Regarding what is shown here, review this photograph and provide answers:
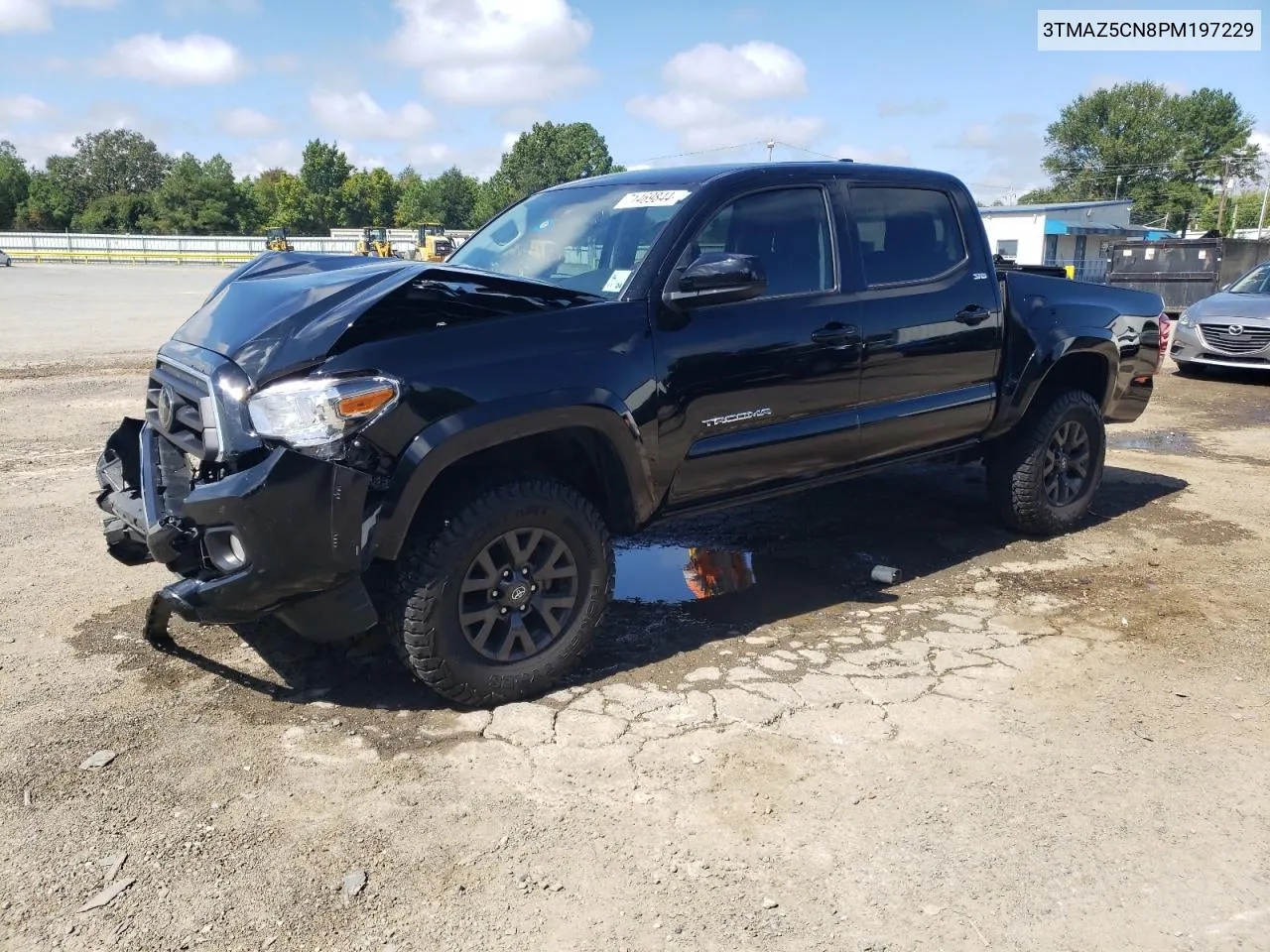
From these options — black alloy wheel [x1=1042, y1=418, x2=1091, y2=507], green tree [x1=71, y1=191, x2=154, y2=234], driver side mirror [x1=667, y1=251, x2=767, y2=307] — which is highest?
green tree [x1=71, y1=191, x2=154, y2=234]

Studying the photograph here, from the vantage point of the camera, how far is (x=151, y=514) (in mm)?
3334

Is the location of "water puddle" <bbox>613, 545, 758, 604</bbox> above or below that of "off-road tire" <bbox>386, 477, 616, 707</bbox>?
below

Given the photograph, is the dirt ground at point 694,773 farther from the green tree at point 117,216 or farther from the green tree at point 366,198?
the green tree at point 366,198

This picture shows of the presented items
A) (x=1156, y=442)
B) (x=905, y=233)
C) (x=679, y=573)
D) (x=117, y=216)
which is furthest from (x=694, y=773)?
(x=117, y=216)

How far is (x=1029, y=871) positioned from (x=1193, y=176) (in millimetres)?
109094

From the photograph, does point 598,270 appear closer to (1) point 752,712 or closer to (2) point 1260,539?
(1) point 752,712

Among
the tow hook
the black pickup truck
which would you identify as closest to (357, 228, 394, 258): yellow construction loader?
the black pickup truck

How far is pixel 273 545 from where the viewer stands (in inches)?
119

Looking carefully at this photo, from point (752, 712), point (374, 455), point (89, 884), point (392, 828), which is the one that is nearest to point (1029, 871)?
point (752, 712)

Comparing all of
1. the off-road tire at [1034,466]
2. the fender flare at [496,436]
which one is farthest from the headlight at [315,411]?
the off-road tire at [1034,466]

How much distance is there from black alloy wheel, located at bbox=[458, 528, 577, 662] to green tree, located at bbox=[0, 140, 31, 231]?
3656 inches

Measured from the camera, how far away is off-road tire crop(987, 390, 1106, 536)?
5582 millimetres

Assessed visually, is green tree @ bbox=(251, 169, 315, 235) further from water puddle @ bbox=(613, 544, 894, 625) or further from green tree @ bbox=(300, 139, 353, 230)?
water puddle @ bbox=(613, 544, 894, 625)

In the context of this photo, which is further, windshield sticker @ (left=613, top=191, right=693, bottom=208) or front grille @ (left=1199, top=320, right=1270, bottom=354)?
front grille @ (left=1199, top=320, right=1270, bottom=354)
